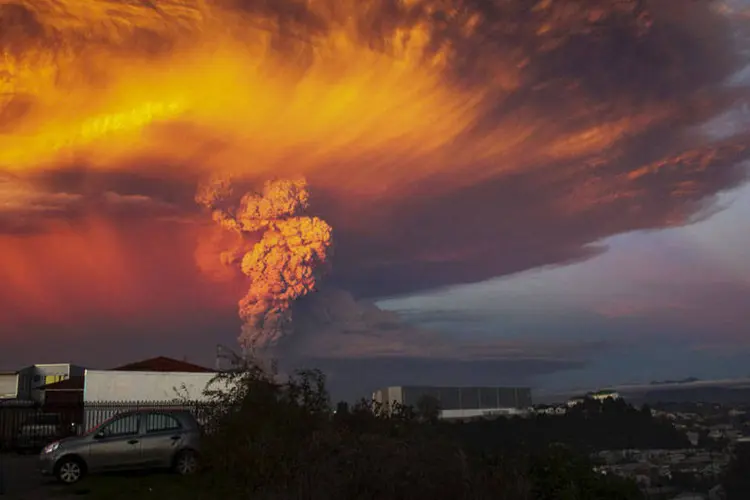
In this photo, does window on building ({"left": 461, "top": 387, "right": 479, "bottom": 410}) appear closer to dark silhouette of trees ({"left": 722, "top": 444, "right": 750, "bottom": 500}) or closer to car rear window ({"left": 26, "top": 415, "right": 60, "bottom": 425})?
dark silhouette of trees ({"left": 722, "top": 444, "right": 750, "bottom": 500})

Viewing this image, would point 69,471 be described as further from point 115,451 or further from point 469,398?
point 469,398

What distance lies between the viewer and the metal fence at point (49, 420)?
2920 cm

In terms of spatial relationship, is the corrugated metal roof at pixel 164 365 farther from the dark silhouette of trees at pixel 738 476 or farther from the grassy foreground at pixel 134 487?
the dark silhouette of trees at pixel 738 476

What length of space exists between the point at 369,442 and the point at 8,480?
1091 centimetres

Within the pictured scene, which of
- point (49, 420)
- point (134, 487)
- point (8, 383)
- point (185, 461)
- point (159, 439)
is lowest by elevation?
point (134, 487)

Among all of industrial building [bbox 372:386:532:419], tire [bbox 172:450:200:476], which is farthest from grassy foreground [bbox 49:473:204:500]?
industrial building [bbox 372:386:532:419]

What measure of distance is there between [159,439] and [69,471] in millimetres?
2087

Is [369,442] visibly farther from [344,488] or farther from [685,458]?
[685,458]

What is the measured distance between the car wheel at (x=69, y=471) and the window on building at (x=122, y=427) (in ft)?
2.79

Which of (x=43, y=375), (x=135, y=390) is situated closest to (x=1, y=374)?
(x=43, y=375)

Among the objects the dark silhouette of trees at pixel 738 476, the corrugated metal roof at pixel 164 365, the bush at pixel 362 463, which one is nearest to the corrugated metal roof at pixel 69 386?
the corrugated metal roof at pixel 164 365

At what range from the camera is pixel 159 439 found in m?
17.4

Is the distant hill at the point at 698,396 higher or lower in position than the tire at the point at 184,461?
higher

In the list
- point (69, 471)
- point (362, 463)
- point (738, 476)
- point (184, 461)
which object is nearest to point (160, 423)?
point (184, 461)
